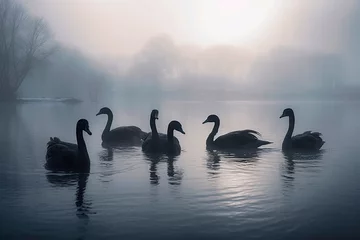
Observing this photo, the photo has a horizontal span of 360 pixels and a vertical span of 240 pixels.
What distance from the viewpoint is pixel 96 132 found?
73.8 feet

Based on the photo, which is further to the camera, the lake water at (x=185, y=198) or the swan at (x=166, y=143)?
the swan at (x=166, y=143)

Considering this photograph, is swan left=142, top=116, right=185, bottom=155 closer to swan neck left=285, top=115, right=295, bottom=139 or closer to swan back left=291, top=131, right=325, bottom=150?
swan neck left=285, top=115, right=295, bottom=139

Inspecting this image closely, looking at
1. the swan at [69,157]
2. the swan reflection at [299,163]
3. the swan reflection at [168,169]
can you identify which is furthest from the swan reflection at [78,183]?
the swan reflection at [299,163]

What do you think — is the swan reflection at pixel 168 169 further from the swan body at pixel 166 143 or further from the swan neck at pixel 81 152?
the swan neck at pixel 81 152

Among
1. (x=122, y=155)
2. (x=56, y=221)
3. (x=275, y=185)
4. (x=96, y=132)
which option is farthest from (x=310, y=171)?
(x=96, y=132)

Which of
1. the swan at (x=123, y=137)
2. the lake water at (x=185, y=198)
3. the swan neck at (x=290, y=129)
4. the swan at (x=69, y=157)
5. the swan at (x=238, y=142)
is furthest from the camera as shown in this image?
the swan at (x=123, y=137)

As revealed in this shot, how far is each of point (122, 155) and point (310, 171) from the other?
5981 mm

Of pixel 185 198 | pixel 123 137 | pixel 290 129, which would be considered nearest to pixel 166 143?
pixel 123 137

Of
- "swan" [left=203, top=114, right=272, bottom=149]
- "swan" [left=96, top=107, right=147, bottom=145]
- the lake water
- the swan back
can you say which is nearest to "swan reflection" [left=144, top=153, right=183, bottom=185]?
the lake water

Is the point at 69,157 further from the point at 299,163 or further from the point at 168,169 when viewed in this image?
the point at 299,163

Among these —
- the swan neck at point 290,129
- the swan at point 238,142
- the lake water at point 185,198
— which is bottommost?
the lake water at point 185,198

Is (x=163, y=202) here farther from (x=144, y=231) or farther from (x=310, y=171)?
(x=310, y=171)

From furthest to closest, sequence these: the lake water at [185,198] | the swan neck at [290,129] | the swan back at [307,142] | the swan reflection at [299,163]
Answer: the swan neck at [290,129] < the swan back at [307,142] < the swan reflection at [299,163] < the lake water at [185,198]

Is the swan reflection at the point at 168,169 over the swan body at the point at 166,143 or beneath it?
beneath
